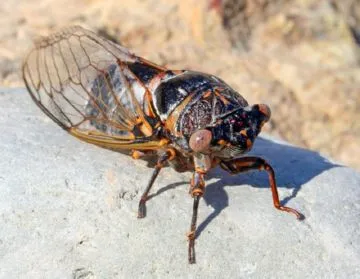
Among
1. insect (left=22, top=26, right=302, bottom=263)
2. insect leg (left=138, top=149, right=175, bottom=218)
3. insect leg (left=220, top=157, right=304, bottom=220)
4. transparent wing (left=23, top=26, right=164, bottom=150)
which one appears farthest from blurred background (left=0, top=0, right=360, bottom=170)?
insect leg (left=138, top=149, right=175, bottom=218)

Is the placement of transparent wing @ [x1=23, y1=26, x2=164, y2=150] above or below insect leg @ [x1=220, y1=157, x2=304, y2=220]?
above

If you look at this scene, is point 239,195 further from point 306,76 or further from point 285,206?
point 306,76

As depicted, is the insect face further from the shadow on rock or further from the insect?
the shadow on rock

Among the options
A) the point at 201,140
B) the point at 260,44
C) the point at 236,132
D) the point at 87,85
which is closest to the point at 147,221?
the point at 201,140

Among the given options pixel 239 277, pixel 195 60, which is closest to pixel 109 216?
pixel 239 277

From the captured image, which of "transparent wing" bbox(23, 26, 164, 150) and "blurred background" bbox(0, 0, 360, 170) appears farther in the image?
"blurred background" bbox(0, 0, 360, 170)

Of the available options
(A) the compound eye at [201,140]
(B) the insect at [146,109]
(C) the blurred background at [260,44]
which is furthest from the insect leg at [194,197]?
(C) the blurred background at [260,44]
